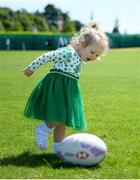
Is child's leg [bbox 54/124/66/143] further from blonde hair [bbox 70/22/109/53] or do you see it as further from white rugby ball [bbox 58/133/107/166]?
blonde hair [bbox 70/22/109/53]

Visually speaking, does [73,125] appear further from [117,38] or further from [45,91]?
[117,38]

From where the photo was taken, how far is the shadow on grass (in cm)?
630

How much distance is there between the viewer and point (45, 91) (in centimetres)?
674

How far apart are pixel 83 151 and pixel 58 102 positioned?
0.79 m

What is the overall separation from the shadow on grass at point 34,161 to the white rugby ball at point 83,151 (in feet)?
0.30

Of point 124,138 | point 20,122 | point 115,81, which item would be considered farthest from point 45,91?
point 115,81

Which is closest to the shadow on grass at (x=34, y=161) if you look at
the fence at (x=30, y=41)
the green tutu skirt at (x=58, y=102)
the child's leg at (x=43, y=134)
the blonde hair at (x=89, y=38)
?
the child's leg at (x=43, y=134)

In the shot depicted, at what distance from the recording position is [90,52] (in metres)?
6.72

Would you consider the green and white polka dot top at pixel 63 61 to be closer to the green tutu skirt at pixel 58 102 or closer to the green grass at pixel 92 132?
the green tutu skirt at pixel 58 102

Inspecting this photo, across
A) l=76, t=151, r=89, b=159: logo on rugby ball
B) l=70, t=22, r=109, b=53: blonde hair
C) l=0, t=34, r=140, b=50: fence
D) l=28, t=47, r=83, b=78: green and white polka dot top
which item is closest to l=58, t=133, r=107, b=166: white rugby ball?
l=76, t=151, r=89, b=159: logo on rugby ball

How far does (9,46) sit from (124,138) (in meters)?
59.5

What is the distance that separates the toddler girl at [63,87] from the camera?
664cm

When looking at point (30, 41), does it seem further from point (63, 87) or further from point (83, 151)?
point (83, 151)

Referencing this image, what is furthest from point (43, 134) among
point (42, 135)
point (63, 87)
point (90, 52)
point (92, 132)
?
point (92, 132)
